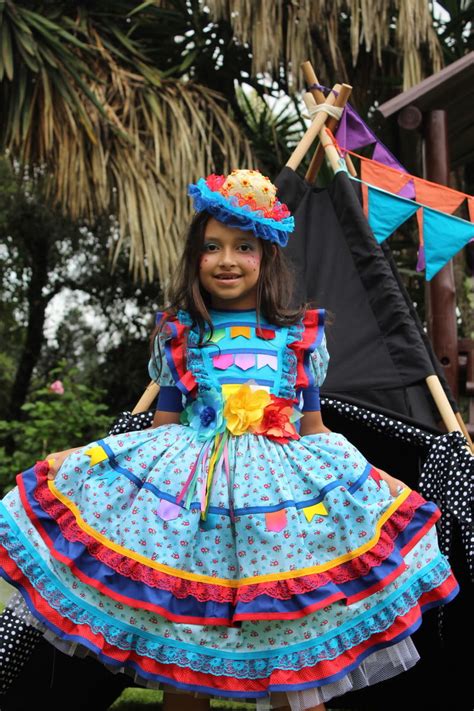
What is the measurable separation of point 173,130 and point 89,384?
3.90 m

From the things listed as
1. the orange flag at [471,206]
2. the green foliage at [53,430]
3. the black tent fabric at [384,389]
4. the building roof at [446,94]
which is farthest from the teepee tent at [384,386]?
the green foliage at [53,430]

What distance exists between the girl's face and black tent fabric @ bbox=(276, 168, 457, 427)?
0.64 meters

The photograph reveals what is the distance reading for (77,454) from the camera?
231 cm

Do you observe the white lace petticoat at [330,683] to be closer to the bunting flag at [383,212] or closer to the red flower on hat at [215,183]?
the red flower on hat at [215,183]

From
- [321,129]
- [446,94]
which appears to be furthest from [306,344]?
[446,94]

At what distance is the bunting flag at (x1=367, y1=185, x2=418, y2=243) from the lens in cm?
362

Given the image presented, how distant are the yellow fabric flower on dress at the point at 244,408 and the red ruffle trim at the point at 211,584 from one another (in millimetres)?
427

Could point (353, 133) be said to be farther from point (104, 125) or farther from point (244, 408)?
point (104, 125)

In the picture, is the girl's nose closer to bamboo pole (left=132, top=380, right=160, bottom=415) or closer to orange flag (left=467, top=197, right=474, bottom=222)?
bamboo pole (left=132, top=380, right=160, bottom=415)

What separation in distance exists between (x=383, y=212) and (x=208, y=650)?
2.15 metres

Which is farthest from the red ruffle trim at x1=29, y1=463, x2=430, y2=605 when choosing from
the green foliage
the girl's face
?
the green foliage

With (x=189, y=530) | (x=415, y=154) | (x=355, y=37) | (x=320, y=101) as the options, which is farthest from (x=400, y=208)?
(x=355, y=37)

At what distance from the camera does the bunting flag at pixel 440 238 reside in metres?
3.54

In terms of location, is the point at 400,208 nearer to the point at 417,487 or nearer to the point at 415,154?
the point at 417,487
